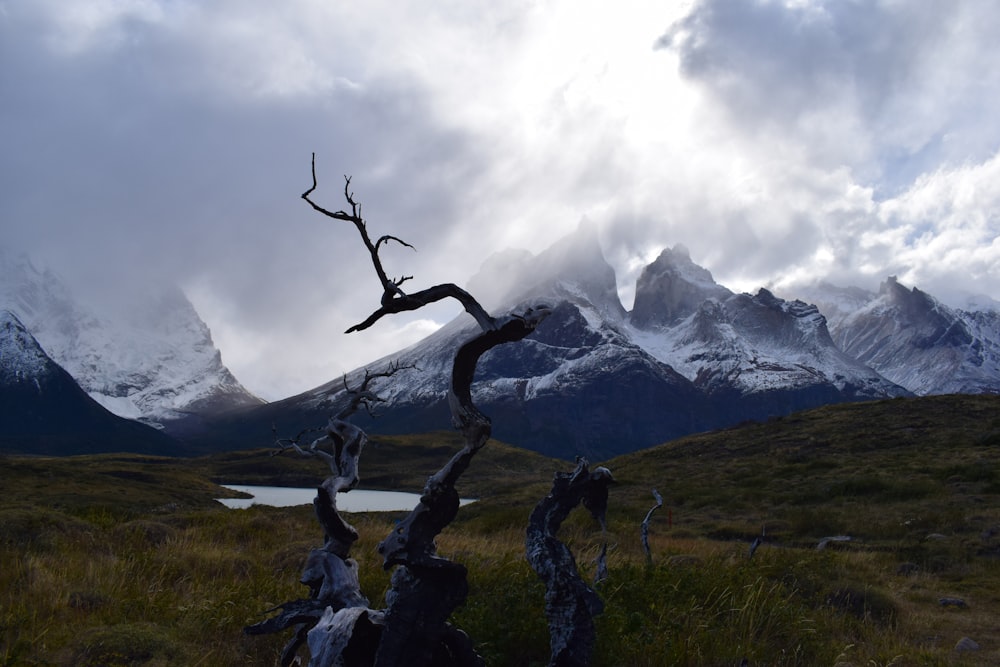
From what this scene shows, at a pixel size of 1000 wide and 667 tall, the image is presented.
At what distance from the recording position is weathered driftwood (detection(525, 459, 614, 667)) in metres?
4.95

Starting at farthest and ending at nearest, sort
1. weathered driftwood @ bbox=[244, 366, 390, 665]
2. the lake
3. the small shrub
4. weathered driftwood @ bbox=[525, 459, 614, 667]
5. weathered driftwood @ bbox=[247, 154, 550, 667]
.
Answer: the lake < the small shrub < weathered driftwood @ bbox=[244, 366, 390, 665] < weathered driftwood @ bbox=[525, 459, 614, 667] < weathered driftwood @ bbox=[247, 154, 550, 667]

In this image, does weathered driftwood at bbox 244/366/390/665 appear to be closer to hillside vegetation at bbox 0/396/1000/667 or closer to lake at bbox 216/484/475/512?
hillside vegetation at bbox 0/396/1000/667

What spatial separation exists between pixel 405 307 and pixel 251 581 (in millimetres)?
7296

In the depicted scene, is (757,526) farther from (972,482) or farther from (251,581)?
(251,581)

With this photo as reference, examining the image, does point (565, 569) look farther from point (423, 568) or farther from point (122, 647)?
point (122, 647)

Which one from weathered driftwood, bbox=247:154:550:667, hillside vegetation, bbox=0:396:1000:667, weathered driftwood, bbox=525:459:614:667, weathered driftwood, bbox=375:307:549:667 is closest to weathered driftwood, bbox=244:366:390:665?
weathered driftwood, bbox=247:154:550:667

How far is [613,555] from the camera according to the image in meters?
15.0

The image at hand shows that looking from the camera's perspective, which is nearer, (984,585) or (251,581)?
(251,581)

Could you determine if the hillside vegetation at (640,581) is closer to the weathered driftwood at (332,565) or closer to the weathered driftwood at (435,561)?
the weathered driftwood at (332,565)

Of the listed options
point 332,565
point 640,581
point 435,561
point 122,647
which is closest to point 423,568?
Result: point 435,561

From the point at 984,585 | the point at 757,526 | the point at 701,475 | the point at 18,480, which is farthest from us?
the point at 18,480

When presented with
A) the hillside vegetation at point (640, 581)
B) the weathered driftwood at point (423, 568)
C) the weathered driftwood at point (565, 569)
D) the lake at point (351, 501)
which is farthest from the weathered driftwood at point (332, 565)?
the lake at point (351, 501)

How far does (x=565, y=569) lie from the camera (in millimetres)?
5293

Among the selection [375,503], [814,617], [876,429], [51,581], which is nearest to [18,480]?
[375,503]
